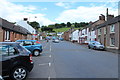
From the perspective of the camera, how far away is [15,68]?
579cm

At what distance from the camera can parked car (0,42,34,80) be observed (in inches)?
222

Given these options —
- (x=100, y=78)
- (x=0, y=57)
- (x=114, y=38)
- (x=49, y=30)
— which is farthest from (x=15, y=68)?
(x=49, y=30)

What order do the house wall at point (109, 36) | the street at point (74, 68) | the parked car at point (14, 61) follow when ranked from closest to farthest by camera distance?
the parked car at point (14, 61), the street at point (74, 68), the house wall at point (109, 36)

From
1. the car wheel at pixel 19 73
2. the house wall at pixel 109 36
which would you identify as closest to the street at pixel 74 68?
the car wheel at pixel 19 73

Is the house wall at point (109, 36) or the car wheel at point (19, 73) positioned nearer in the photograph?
the car wheel at point (19, 73)

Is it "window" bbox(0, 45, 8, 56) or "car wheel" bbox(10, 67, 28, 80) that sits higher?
"window" bbox(0, 45, 8, 56)

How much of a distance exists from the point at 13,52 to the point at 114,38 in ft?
78.0

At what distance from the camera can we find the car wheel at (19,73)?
5734 millimetres

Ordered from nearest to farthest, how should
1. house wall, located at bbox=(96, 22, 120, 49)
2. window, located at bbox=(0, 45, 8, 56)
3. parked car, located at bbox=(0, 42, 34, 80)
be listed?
parked car, located at bbox=(0, 42, 34, 80)
window, located at bbox=(0, 45, 8, 56)
house wall, located at bbox=(96, 22, 120, 49)

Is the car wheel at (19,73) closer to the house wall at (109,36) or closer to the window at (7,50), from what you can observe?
the window at (7,50)

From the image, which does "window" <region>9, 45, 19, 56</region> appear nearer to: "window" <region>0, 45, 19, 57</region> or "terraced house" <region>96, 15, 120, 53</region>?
"window" <region>0, 45, 19, 57</region>

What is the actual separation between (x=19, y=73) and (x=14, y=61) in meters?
0.57

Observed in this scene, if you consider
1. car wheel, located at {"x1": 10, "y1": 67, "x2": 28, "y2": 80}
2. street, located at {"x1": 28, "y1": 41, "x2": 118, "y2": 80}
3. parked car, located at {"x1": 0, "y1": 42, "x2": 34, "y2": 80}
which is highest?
parked car, located at {"x1": 0, "y1": 42, "x2": 34, "y2": 80}

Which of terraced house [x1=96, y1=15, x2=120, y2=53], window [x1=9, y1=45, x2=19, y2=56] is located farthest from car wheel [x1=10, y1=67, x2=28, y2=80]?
terraced house [x1=96, y1=15, x2=120, y2=53]
